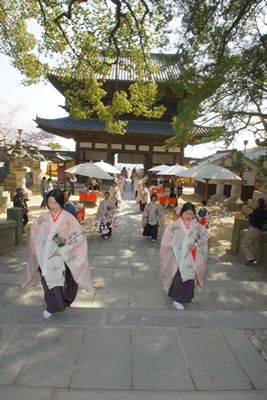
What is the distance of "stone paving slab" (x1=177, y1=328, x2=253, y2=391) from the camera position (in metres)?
2.15

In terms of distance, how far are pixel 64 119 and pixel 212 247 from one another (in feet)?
54.4

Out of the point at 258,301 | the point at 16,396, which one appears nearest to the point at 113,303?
the point at 16,396

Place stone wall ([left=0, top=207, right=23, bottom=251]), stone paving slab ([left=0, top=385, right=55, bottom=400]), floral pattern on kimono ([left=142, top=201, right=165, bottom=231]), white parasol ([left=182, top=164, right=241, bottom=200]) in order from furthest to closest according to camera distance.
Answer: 1. white parasol ([left=182, top=164, right=241, bottom=200])
2. floral pattern on kimono ([left=142, top=201, right=165, bottom=231])
3. stone wall ([left=0, top=207, right=23, bottom=251])
4. stone paving slab ([left=0, top=385, right=55, bottom=400])

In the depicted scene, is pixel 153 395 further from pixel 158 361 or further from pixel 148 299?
pixel 148 299

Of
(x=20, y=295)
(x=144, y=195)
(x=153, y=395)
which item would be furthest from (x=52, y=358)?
(x=144, y=195)

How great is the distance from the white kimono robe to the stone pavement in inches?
16.4

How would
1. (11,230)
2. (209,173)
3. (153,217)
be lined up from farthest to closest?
(209,173) < (153,217) < (11,230)

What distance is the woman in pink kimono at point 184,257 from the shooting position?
3.42 meters

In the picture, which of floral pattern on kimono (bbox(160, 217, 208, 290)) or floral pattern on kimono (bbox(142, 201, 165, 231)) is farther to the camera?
floral pattern on kimono (bbox(142, 201, 165, 231))

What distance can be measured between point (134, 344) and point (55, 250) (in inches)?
57.3

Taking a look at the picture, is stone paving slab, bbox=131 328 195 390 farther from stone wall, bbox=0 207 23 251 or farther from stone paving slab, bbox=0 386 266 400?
stone wall, bbox=0 207 23 251

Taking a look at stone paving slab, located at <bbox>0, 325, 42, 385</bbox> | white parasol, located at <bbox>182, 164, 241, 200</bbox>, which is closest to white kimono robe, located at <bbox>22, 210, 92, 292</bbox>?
stone paving slab, located at <bbox>0, 325, 42, 385</bbox>

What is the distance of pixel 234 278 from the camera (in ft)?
15.0

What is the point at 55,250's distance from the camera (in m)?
3.12
